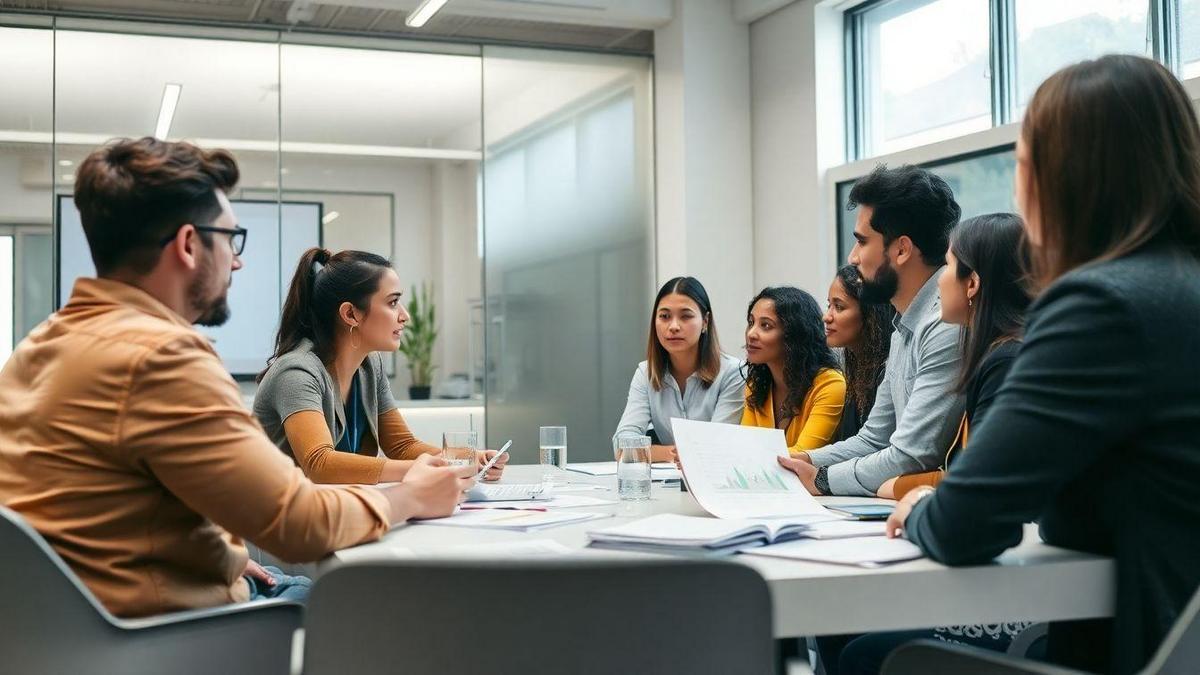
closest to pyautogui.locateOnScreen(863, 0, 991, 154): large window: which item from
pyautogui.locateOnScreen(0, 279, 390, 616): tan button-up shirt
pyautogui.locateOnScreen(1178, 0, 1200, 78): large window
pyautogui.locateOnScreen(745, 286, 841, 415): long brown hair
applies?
pyautogui.locateOnScreen(1178, 0, 1200, 78): large window

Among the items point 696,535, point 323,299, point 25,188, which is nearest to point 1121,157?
point 696,535

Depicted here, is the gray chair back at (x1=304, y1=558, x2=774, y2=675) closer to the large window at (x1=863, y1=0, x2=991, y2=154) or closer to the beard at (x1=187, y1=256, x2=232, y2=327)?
the beard at (x1=187, y1=256, x2=232, y2=327)

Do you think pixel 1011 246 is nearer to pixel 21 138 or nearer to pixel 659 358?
pixel 659 358

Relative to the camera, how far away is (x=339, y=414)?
311 centimetres

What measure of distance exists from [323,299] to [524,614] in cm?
230

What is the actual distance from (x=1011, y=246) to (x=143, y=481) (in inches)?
64.7

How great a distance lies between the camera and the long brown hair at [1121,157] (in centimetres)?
143

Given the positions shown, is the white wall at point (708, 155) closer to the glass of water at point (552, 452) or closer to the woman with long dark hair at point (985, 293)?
the glass of water at point (552, 452)

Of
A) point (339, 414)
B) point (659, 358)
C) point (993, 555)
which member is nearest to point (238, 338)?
point (659, 358)

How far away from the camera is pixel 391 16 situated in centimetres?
619

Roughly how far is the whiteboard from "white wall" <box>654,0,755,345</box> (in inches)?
82.8

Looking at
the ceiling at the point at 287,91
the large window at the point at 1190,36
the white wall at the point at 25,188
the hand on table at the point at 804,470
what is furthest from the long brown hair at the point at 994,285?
the white wall at the point at 25,188

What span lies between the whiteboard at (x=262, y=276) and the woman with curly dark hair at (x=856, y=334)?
11.4 feet

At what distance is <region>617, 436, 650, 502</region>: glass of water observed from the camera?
2.29 metres
